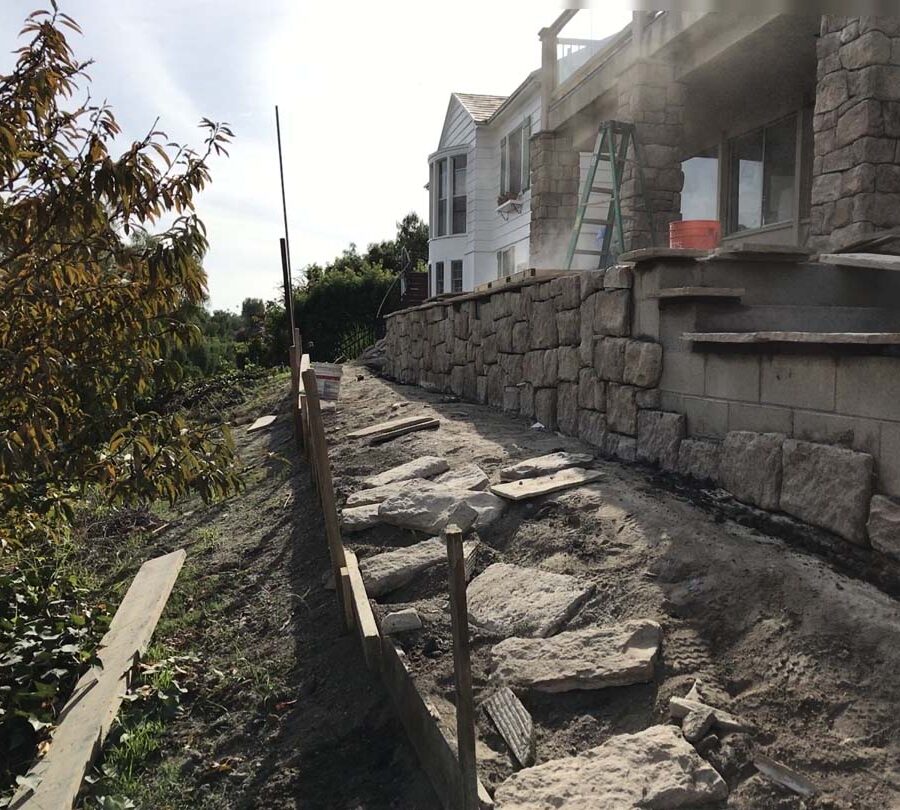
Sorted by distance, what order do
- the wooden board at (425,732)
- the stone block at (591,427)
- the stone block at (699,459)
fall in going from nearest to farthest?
1. the wooden board at (425,732)
2. the stone block at (699,459)
3. the stone block at (591,427)

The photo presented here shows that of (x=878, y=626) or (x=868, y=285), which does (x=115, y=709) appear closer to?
(x=878, y=626)

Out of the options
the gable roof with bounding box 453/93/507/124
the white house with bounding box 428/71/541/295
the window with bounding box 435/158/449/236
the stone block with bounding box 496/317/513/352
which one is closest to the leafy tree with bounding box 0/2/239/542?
the stone block with bounding box 496/317/513/352

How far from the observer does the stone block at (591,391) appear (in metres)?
5.72

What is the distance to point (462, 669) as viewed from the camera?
2322 mm

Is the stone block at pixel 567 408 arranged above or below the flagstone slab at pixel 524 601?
above

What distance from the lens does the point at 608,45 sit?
9898mm

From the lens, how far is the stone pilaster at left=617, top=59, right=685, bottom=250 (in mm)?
8617

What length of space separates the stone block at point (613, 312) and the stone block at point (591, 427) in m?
0.63

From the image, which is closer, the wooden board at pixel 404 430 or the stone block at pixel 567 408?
the stone block at pixel 567 408

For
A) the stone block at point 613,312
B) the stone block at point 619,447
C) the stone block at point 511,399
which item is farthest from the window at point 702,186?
the stone block at point 619,447

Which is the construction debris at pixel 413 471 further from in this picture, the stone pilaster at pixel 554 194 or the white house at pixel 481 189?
the white house at pixel 481 189

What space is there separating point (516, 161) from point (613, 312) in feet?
38.8

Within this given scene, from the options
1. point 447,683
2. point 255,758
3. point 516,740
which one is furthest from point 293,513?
point 516,740

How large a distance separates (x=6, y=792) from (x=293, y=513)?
11.5 feet
